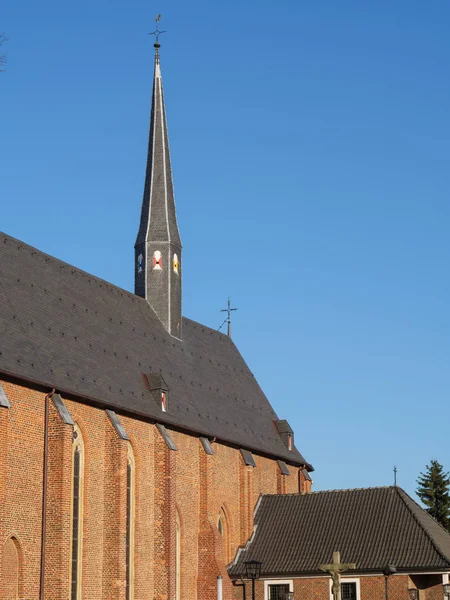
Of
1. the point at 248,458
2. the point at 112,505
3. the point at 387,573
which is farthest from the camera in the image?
the point at 248,458

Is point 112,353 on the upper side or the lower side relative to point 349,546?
upper

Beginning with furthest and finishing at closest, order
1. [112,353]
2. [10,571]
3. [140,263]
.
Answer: [140,263]
[112,353]
[10,571]

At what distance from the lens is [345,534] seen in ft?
147

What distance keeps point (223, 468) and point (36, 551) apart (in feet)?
49.0

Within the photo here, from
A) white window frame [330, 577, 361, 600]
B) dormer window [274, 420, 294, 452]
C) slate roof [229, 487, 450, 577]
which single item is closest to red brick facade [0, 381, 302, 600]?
slate roof [229, 487, 450, 577]

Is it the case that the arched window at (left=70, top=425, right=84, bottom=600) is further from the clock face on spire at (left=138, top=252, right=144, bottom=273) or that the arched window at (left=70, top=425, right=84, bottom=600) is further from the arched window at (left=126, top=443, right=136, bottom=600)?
the clock face on spire at (left=138, top=252, right=144, bottom=273)

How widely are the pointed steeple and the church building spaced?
62 millimetres

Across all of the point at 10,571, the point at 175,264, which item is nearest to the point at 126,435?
the point at 10,571

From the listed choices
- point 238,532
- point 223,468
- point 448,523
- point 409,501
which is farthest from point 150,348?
point 448,523

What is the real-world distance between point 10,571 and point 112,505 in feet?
19.1

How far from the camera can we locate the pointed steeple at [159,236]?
48250 millimetres

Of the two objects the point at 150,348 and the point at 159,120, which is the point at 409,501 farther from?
the point at 159,120

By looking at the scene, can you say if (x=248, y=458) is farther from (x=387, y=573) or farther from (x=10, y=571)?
(x=10, y=571)

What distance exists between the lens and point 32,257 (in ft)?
130
